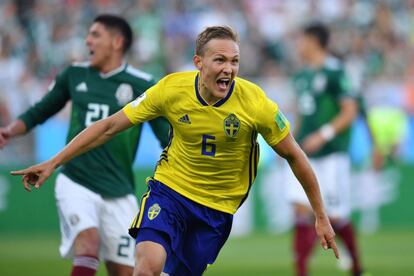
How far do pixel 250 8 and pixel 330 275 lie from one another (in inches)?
436

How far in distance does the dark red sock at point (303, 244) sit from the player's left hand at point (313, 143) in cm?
86

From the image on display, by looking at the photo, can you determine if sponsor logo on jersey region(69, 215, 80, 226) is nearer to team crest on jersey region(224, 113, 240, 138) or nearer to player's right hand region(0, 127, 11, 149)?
player's right hand region(0, 127, 11, 149)

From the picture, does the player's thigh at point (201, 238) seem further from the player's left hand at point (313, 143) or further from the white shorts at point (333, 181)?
the white shorts at point (333, 181)

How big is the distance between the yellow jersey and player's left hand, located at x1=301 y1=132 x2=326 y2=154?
3936 mm

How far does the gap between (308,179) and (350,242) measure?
471 cm

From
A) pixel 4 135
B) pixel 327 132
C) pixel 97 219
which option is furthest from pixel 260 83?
pixel 97 219

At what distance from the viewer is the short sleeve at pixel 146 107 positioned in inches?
276

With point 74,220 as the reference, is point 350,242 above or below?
above

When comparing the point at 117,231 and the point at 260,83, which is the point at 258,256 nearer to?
the point at 260,83

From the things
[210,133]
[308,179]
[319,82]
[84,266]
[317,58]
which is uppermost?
[317,58]


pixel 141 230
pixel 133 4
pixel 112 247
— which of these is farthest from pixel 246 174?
pixel 133 4

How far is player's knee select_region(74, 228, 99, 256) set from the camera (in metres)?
8.16

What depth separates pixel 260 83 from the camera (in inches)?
725

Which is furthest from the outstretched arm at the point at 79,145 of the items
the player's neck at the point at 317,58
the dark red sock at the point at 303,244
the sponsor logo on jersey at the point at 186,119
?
the player's neck at the point at 317,58
